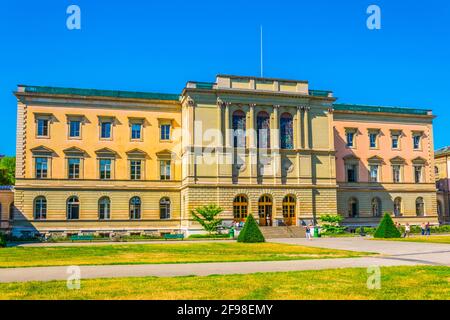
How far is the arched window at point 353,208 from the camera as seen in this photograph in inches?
2189

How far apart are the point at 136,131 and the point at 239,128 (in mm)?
10720

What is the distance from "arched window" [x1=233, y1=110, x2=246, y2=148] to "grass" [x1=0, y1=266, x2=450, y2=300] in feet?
112

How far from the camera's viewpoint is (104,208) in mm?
48625

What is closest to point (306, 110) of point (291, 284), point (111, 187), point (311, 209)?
point (311, 209)

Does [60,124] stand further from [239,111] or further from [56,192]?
[239,111]

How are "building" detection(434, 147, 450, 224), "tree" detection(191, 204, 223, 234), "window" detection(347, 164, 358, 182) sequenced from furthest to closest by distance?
"building" detection(434, 147, 450, 224), "window" detection(347, 164, 358, 182), "tree" detection(191, 204, 223, 234)

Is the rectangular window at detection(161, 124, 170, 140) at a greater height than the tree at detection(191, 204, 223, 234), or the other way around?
the rectangular window at detection(161, 124, 170, 140)

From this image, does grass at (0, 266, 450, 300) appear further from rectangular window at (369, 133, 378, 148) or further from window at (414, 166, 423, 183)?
window at (414, 166, 423, 183)

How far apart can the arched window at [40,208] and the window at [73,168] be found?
11.2ft

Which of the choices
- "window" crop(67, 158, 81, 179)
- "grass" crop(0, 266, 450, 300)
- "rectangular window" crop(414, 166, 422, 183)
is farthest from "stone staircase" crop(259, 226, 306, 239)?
"grass" crop(0, 266, 450, 300)

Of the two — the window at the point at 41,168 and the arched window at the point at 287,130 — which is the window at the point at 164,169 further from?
the arched window at the point at 287,130

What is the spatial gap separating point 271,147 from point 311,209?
7690 millimetres

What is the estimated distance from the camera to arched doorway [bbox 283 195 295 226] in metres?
50.1
